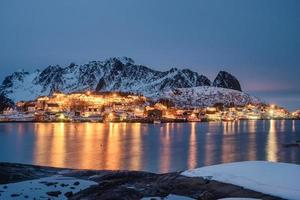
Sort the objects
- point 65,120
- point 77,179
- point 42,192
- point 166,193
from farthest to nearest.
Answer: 1. point 65,120
2. point 77,179
3. point 42,192
4. point 166,193

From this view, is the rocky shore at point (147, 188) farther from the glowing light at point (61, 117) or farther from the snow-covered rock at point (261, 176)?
the glowing light at point (61, 117)

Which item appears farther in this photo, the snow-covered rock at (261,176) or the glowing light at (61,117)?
the glowing light at (61,117)

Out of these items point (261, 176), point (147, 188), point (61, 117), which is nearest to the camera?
point (261, 176)

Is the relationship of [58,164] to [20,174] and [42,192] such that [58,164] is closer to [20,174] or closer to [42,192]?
[20,174]

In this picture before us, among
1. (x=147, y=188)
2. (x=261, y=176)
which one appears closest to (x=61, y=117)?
(x=147, y=188)

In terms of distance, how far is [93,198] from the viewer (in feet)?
54.2

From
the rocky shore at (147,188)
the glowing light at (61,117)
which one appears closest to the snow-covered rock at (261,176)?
the rocky shore at (147,188)

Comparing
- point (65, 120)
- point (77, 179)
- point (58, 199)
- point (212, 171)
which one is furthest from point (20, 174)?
point (65, 120)

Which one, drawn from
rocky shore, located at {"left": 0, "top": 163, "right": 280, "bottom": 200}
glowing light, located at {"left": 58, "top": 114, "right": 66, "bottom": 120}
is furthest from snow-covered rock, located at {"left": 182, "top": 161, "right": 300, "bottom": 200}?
glowing light, located at {"left": 58, "top": 114, "right": 66, "bottom": 120}

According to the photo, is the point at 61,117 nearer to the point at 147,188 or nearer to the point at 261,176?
the point at 147,188

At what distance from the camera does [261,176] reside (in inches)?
680

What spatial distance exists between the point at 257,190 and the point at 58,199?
7.60 metres

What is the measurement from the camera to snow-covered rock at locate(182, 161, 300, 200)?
1556cm

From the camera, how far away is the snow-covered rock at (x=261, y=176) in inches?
613
